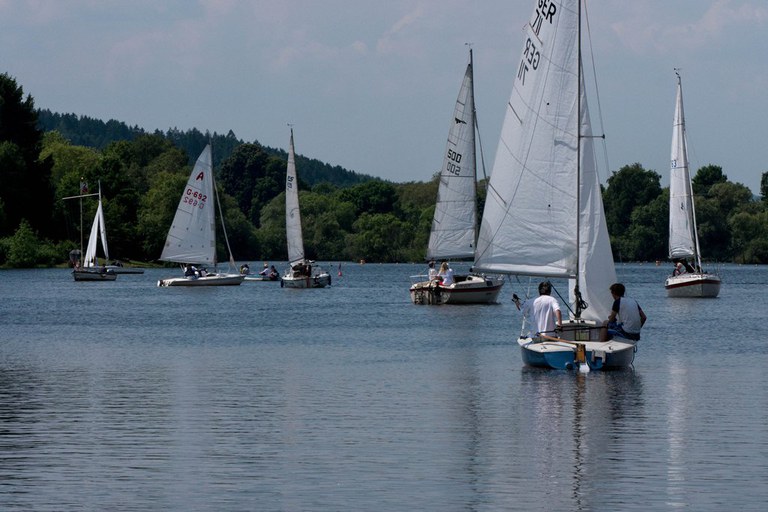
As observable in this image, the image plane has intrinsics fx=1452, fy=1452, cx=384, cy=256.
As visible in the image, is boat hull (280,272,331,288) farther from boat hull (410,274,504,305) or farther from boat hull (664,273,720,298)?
boat hull (410,274,504,305)

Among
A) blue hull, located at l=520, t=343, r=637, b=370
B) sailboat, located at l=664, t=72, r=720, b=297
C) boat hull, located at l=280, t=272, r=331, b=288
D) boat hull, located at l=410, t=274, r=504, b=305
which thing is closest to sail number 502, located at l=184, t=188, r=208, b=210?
boat hull, located at l=280, t=272, r=331, b=288

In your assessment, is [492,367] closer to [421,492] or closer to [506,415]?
[506,415]

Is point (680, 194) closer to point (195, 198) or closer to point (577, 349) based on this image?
point (195, 198)

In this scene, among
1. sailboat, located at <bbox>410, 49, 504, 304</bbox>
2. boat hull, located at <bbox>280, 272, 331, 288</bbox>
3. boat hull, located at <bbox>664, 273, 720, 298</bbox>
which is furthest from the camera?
boat hull, located at <bbox>280, 272, 331, 288</bbox>

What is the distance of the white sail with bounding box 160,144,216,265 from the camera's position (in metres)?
100

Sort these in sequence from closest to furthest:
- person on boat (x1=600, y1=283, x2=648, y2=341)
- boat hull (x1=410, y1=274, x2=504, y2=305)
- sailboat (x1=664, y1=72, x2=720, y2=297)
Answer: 1. person on boat (x1=600, y1=283, x2=648, y2=341)
2. boat hull (x1=410, y1=274, x2=504, y2=305)
3. sailboat (x1=664, y1=72, x2=720, y2=297)

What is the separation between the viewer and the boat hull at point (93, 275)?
118 meters

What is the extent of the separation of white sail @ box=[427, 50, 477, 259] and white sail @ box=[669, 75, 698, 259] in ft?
67.6

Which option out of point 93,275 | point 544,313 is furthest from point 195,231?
point 544,313

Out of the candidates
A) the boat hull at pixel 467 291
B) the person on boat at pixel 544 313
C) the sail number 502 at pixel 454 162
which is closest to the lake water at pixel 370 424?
the person on boat at pixel 544 313

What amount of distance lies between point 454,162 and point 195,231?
99.9 ft

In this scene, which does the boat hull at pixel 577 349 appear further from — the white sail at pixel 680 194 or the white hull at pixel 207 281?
the white hull at pixel 207 281

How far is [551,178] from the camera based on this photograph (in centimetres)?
3825

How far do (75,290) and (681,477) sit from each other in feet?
269
